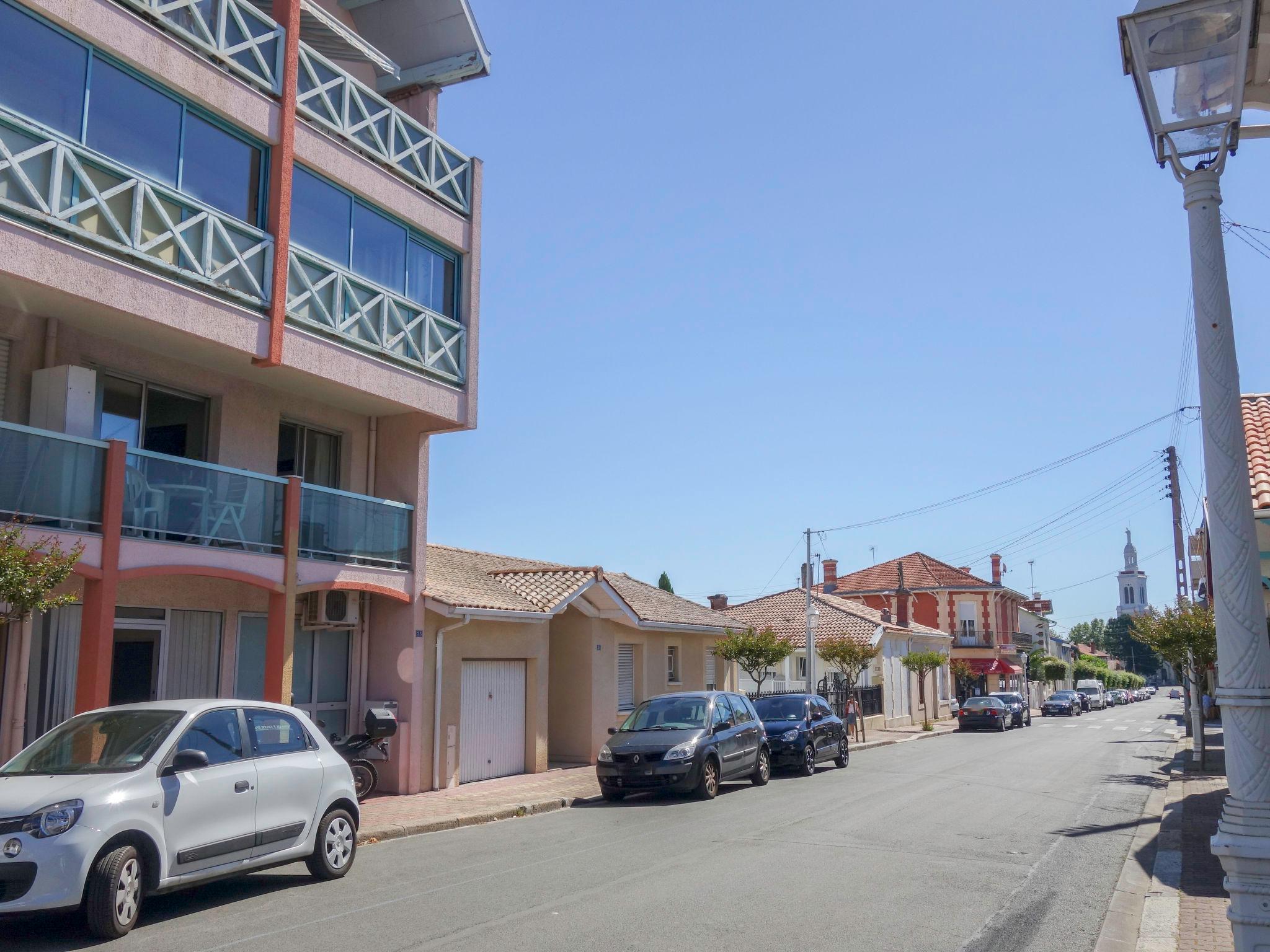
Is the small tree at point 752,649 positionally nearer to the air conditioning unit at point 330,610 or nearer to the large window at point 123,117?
the air conditioning unit at point 330,610

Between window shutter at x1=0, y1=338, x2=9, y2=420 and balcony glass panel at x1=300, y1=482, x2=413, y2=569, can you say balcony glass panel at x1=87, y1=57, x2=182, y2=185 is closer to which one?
window shutter at x1=0, y1=338, x2=9, y2=420

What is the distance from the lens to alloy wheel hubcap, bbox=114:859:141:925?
24.8 ft

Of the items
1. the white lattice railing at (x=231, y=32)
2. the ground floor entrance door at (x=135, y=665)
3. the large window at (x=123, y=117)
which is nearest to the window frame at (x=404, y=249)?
the large window at (x=123, y=117)

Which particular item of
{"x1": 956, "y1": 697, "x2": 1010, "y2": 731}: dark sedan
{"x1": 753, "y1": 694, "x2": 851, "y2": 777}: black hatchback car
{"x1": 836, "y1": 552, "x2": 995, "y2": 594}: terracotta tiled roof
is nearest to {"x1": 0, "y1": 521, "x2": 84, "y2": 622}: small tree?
{"x1": 753, "y1": 694, "x2": 851, "y2": 777}: black hatchback car

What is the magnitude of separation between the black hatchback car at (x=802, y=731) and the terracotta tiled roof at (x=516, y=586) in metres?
3.23

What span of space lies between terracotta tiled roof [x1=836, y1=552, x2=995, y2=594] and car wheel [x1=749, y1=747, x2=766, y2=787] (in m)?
46.1

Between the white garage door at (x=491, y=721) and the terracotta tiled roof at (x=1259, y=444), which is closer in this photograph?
the terracotta tiled roof at (x=1259, y=444)

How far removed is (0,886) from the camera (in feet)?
23.5

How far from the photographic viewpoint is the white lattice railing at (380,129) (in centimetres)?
1520

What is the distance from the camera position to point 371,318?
15.9 metres

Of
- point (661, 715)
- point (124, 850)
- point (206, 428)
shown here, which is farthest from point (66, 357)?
point (661, 715)

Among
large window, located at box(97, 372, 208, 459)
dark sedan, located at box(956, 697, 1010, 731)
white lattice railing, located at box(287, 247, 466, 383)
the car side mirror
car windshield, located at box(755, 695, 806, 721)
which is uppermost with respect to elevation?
white lattice railing, located at box(287, 247, 466, 383)

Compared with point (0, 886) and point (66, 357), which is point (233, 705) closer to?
point (0, 886)

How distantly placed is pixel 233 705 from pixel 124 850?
1.80m
